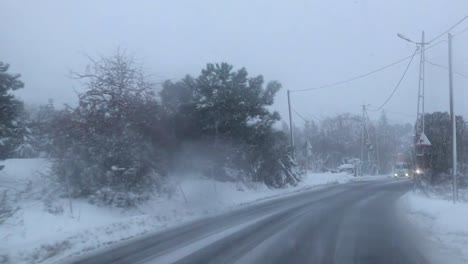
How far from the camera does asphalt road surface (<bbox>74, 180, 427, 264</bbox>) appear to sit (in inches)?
476

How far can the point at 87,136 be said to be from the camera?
23.7 metres

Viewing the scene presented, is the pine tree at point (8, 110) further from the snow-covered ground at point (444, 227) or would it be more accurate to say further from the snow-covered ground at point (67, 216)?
the snow-covered ground at point (444, 227)

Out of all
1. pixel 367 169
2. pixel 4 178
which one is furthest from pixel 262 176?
pixel 367 169

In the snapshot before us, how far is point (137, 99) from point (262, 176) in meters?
16.8

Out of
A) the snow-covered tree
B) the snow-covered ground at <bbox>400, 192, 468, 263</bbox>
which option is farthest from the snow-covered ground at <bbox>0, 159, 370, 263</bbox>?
the snow-covered ground at <bbox>400, 192, 468, 263</bbox>

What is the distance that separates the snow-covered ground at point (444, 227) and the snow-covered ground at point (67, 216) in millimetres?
8322

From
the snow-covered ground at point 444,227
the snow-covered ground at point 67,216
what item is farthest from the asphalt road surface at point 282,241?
the snow-covered ground at point 67,216

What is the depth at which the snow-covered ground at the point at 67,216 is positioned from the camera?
1415 cm

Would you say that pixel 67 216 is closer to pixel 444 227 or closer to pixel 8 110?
pixel 8 110

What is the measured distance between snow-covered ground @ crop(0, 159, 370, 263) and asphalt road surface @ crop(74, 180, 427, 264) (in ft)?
3.68

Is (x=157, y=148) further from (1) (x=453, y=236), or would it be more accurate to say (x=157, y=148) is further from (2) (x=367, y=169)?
(2) (x=367, y=169)

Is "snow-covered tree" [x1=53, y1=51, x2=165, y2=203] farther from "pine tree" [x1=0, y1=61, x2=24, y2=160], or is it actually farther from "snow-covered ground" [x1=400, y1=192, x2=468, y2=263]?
"snow-covered ground" [x1=400, y1=192, x2=468, y2=263]

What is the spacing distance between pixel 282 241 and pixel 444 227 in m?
5.18

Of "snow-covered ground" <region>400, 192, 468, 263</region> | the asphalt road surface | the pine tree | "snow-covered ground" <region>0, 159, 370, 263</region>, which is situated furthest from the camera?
the pine tree
